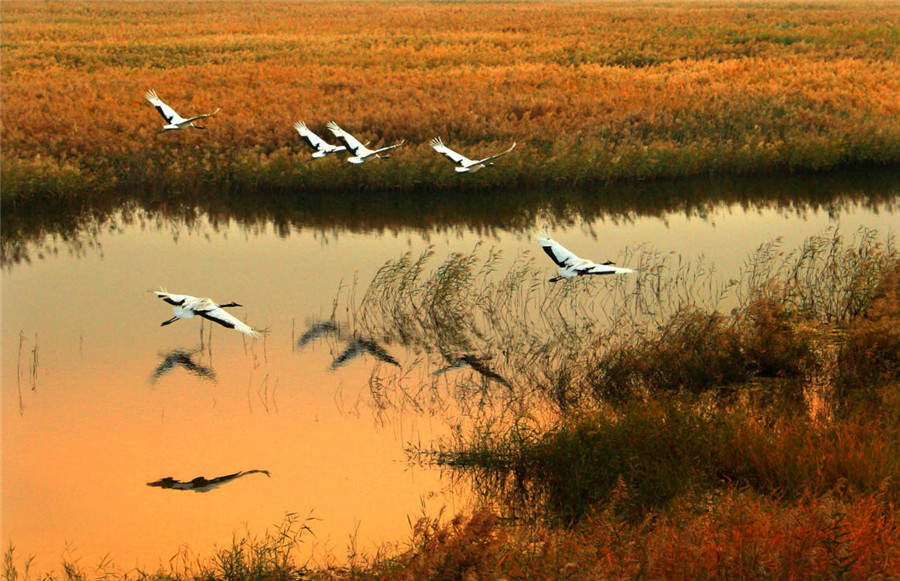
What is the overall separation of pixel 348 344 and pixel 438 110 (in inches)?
448

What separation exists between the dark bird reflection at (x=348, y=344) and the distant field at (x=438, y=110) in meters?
6.69

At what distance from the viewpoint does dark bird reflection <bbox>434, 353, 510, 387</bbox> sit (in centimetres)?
1001

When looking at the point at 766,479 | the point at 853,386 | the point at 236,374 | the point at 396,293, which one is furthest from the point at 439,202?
the point at 766,479

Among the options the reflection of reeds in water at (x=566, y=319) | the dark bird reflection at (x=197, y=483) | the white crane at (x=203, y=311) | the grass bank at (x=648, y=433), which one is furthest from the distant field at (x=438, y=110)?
the dark bird reflection at (x=197, y=483)

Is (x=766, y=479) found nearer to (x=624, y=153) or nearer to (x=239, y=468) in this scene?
(x=239, y=468)

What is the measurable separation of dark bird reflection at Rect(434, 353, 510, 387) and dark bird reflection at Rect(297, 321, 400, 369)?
0.47 meters

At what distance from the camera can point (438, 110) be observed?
2155 cm

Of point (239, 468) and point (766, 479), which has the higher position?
point (766, 479)

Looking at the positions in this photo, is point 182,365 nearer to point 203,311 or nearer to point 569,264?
point 203,311

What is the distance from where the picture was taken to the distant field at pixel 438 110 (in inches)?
716

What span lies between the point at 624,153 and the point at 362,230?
5.35m

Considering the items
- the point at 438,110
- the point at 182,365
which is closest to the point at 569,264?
the point at 182,365

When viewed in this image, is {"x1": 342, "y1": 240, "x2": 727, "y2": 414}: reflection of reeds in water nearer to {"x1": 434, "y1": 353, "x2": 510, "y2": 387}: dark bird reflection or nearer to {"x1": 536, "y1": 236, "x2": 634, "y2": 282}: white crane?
{"x1": 434, "y1": 353, "x2": 510, "y2": 387}: dark bird reflection

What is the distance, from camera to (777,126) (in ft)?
70.8
